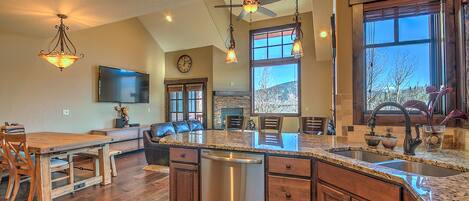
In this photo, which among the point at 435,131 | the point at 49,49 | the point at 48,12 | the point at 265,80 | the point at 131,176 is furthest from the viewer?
the point at 265,80

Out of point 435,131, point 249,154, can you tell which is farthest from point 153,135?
point 435,131

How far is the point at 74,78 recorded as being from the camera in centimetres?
571

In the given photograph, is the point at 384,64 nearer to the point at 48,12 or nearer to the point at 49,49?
the point at 48,12

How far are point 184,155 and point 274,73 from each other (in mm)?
6415

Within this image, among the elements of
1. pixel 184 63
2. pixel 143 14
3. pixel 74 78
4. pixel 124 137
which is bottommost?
pixel 124 137

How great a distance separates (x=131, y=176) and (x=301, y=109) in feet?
17.3

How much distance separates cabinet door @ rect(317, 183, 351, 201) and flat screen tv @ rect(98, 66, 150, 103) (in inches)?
224

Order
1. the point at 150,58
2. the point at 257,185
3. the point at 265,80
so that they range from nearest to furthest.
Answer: the point at 257,185 → the point at 150,58 → the point at 265,80

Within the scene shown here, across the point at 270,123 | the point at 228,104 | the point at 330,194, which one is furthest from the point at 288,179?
the point at 228,104

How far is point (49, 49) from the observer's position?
5180 mm

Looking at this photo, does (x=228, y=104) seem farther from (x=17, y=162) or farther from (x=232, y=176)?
(x=232, y=176)

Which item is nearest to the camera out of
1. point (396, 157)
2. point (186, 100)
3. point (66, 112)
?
point (396, 157)

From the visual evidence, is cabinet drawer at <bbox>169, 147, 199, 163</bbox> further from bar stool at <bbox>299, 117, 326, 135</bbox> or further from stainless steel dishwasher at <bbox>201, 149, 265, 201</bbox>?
bar stool at <bbox>299, 117, 326, 135</bbox>

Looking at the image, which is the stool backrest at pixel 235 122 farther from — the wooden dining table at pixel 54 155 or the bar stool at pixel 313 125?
the wooden dining table at pixel 54 155
